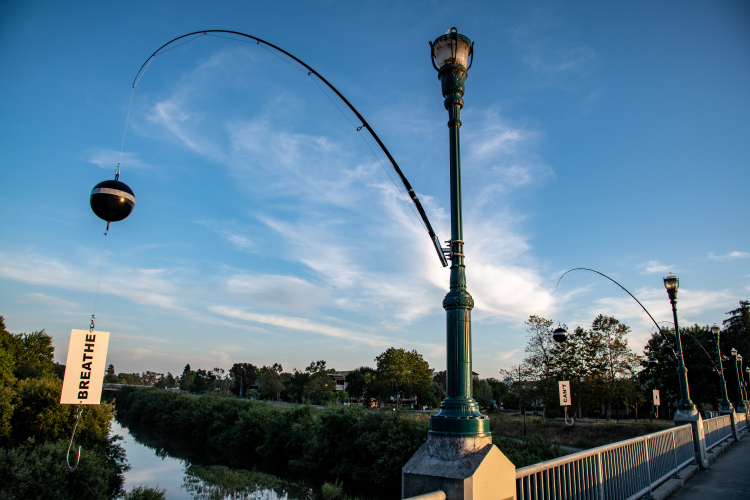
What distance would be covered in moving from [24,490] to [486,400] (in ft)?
251

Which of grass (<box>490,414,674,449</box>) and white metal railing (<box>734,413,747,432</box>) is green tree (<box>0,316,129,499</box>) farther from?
white metal railing (<box>734,413,747,432</box>)

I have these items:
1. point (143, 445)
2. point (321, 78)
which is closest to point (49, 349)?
point (143, 445)

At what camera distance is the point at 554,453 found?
25031 millimetres

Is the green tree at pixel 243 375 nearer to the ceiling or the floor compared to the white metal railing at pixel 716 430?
nearer to the floor

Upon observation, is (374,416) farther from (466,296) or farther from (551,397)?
(466,296)

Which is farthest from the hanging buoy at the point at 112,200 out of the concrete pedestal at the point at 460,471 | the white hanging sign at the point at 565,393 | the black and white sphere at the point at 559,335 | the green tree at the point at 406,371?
the green tree at the point at 406,371

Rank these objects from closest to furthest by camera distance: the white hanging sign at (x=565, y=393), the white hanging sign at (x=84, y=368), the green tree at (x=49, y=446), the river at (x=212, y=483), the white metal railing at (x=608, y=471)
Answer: the white metal railing at (x=608, y=471)
the white hanging sign at (x=84, y=368)
the white hanging sign at (x=565, y=393)
the green tree at (x=49, y=446)
the river at (x=212, y=483)

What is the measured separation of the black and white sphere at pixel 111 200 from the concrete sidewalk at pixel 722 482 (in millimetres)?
10930

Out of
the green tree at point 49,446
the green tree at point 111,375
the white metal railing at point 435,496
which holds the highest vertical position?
the white metal railing at point 435,496

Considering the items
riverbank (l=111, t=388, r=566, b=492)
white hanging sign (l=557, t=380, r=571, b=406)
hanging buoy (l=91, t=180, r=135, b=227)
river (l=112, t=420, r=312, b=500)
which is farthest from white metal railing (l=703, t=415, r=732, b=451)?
river (l=112, t=420, r=312, b=500)

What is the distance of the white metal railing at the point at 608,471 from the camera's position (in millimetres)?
4848

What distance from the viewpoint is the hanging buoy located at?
529 cm

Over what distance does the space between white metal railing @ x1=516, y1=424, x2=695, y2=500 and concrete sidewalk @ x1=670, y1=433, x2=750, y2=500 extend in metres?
0.44

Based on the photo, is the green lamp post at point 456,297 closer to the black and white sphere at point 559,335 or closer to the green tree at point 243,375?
the black and white sphere at point 559,335
